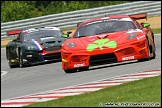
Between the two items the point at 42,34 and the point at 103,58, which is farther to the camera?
the point at 42,34

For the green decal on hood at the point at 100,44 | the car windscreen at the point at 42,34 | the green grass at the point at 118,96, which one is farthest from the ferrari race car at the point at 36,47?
the green grass at the point at 118,96

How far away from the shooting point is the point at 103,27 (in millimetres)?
15938

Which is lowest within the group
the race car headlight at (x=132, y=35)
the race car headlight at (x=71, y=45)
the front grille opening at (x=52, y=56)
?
the front grille opening at (x=52, y=56)

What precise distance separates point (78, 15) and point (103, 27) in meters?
17.4

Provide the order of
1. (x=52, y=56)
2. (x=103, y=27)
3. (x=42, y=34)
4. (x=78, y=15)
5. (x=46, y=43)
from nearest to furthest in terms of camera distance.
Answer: (x=103, y=27) → (x=52, y=56) → (x=46, y=43) → (x=42, y=34) → (x=78, y=15)

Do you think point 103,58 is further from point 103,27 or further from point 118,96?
point 118,96

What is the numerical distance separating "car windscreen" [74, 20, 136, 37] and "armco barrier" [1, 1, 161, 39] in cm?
1706

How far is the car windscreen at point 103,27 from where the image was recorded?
1578 centimetres

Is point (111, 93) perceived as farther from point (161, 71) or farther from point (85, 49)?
point (85, 49)

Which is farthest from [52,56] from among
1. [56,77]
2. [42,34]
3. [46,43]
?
[56,77]

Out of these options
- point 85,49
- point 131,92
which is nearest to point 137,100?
point 131,92

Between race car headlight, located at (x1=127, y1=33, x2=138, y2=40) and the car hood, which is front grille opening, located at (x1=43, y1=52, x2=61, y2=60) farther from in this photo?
race car headlight, located at (x1=127, y1=33, x2=138, y2=40)

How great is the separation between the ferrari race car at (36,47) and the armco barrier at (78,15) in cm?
1221

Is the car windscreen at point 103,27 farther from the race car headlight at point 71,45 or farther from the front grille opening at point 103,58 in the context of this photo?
the front grille opening at point 103,58
